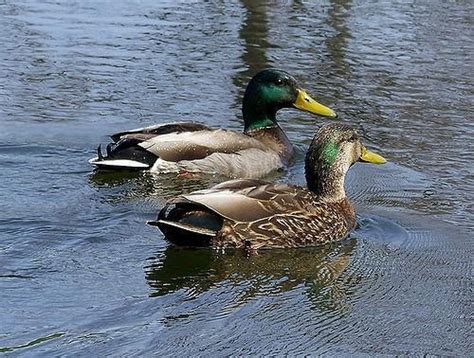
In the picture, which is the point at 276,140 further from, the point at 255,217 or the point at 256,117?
the point at 255,217

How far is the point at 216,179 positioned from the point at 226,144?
0.33 m

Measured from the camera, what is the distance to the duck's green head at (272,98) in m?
10.6

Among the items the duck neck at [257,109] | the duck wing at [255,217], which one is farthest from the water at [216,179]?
the duck neck at [257,109]

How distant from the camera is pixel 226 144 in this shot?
10.0m

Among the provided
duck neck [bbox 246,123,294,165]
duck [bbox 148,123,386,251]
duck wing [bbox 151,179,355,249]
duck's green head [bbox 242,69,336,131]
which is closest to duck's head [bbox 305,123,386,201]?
duck [bbox 148,123,386,251]

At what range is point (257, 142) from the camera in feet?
33.9

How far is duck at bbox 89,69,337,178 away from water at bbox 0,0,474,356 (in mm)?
168

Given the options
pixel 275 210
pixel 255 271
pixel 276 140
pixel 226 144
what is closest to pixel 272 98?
pixel 276 140

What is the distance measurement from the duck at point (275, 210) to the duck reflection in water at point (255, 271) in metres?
0.08

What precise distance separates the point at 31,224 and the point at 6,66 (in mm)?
5585

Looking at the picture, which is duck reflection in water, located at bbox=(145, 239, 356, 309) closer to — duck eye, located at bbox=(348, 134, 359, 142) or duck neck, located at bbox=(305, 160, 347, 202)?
duck neck, located at bbox=(305, 160, 347, 202)

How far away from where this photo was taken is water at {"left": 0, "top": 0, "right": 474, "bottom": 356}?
6281mm

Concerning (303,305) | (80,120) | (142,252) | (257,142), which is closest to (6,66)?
(80,120)

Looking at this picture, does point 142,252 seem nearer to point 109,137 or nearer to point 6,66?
point 109,137
